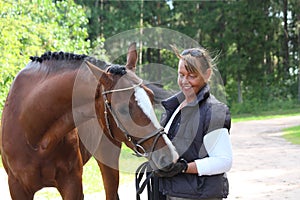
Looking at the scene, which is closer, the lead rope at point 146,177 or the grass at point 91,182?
the lead rope at point 146,177

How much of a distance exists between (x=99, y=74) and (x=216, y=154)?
89 cm

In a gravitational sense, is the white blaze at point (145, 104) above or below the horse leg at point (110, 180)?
above

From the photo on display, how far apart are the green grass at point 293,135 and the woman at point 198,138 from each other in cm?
1072

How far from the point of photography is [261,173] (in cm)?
872

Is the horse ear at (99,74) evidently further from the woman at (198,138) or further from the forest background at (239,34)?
the forest background at (239,34)

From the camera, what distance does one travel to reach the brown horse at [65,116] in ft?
9.80

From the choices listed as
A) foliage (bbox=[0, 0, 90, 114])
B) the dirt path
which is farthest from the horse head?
foliage (bbox=[0, 0, 90, 114])

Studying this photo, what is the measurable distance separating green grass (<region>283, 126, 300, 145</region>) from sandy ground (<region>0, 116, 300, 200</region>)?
23 cm

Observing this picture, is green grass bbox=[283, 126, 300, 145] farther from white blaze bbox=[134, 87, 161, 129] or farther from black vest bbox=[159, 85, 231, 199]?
white blaze bbox=[134, 87, 161, 129]

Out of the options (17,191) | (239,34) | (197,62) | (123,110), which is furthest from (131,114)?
(239,34)

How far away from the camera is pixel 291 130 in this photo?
1617 centimetres

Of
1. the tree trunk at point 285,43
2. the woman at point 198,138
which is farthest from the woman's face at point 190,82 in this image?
the tree trunk at point 285,43

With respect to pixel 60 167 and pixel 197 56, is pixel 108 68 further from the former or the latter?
pixel 60 167

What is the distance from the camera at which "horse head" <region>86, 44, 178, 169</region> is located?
Answer: 2811mm
